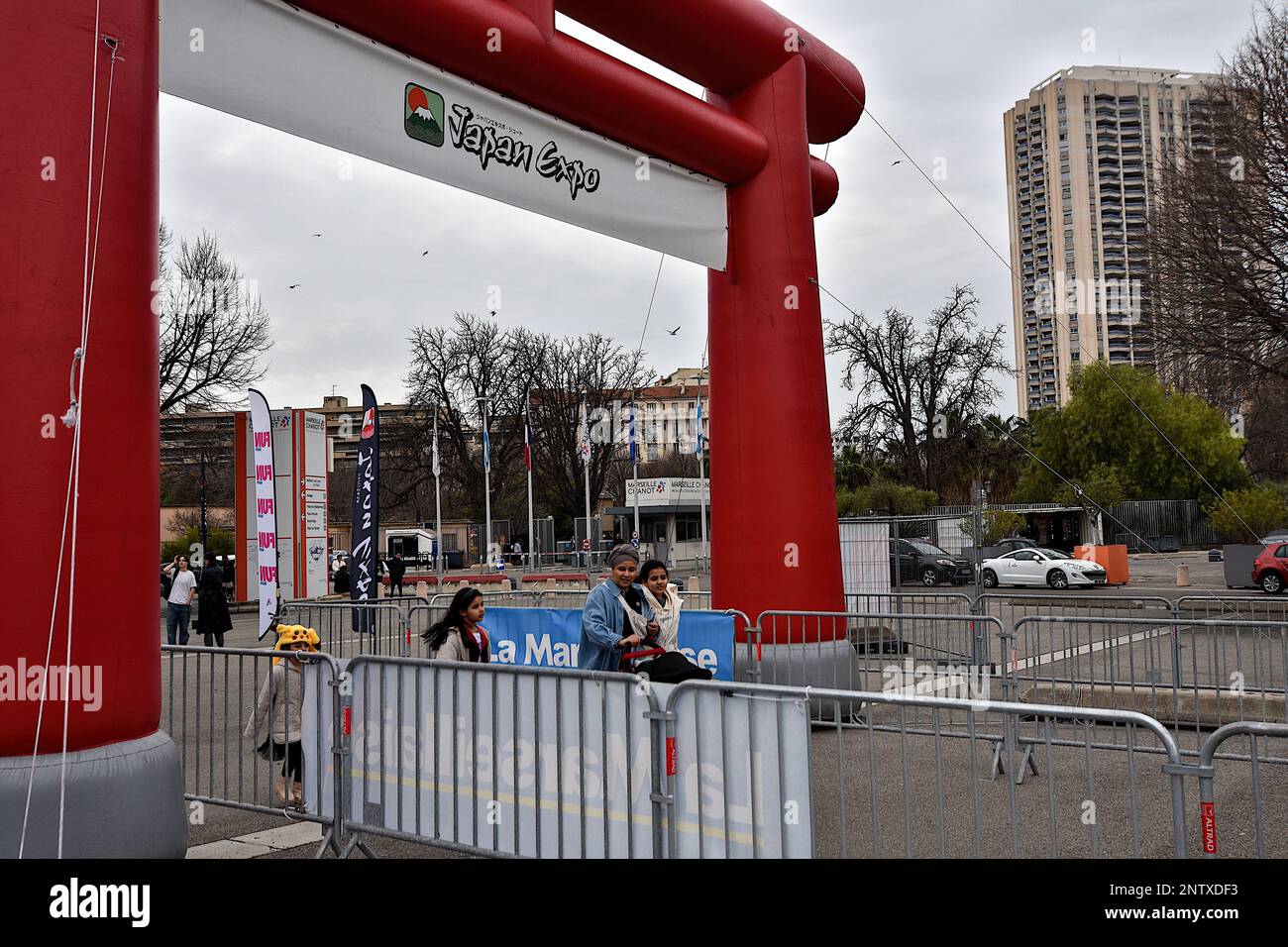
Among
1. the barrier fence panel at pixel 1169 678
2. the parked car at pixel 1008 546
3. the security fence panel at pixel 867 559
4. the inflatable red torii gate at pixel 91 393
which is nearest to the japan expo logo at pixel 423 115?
the inflatable red torii gate at pixel 91 393

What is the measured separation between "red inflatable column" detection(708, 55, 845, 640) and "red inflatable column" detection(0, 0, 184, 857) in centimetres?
629

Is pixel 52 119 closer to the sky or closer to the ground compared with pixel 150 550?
closer to the sky

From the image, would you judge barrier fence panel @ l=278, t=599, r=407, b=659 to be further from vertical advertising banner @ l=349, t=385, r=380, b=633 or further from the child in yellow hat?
the child in yellow hat

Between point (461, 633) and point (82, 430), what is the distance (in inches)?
114

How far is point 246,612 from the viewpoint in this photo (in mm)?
29891

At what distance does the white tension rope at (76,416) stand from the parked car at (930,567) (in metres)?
24.6

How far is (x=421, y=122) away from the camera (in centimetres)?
798

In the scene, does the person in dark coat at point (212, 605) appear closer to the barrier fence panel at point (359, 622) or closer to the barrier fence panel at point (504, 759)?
the barrier fence panel at point (359, 622)

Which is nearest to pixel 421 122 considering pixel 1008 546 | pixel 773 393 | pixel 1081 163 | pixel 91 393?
pixel 91 393

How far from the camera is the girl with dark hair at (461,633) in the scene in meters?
7.21

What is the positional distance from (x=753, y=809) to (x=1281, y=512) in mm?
36177
